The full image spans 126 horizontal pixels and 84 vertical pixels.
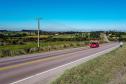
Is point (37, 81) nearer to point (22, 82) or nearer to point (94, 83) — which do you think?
point (22, 82)

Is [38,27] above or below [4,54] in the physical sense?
above

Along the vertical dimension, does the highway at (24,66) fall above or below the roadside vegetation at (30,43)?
above

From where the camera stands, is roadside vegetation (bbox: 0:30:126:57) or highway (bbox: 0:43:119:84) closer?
highway (bbox: 0:43:119:84)

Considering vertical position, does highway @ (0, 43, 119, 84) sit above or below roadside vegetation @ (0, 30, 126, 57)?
above

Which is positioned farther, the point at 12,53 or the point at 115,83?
the point at 12,53

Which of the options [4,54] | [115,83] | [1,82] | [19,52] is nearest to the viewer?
[115,83]

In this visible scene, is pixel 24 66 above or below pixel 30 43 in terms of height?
above

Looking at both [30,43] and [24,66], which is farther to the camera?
[30,43]

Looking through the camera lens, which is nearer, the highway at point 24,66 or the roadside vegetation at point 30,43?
the highway at point 24,66

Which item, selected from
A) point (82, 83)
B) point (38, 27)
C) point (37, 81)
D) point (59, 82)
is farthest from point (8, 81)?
point (38, 27)

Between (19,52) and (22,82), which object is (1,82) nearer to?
(22,82)

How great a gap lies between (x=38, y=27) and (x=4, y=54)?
57.9ft

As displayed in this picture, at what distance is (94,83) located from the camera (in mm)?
10812

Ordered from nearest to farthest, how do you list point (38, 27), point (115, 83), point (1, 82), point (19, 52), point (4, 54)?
1. point (115, 83)
2. point (1, 82)
3. point (4, 54)
4. point (19, 52)
5. point (38, 27)
